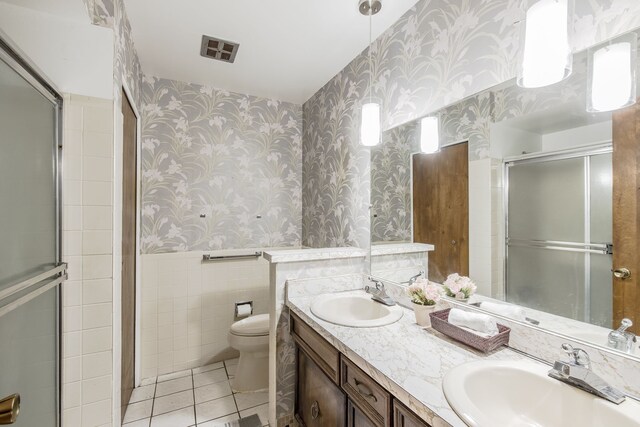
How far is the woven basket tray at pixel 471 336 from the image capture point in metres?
0.97

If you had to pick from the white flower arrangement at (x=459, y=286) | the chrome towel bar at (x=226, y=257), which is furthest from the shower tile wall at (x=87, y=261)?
the white flower arrangement at (x=459, y=286)

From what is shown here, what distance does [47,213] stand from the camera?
1.13 meters

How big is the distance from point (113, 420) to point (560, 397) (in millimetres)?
1713

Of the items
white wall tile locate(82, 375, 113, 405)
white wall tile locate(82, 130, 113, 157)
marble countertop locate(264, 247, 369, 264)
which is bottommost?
white wall tile locate(82, 375, 113, 405)

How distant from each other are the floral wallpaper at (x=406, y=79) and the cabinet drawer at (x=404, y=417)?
0.98 m

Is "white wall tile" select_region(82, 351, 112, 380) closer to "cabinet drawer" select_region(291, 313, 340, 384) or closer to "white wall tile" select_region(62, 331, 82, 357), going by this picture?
"white wall tile" select_region(62, 331, 82, 357)

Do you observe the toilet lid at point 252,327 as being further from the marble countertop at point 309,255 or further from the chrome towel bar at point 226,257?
the marble countertop at point 309,255

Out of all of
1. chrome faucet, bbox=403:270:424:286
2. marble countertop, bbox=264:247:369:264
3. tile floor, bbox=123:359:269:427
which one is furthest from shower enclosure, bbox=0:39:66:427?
chrome faucet, bbox=403:270:424:286

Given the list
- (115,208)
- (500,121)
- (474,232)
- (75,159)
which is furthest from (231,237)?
(500,121)

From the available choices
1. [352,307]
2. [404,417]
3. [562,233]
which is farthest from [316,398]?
[562,233]

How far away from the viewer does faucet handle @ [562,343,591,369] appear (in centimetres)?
79

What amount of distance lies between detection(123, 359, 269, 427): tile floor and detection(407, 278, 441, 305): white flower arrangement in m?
1.31

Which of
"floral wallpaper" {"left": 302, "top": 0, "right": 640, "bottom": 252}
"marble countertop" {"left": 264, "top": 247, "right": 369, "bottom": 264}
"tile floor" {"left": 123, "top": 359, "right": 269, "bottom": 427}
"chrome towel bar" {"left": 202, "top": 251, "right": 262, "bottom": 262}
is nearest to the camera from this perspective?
"floral wallpaper" {"left": 302, "top": 0, "right": 640, "bottom": 252}

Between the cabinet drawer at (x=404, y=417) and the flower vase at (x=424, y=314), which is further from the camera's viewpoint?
the flower vase at (x=424, y=314)
